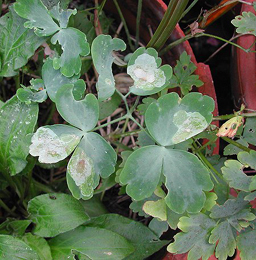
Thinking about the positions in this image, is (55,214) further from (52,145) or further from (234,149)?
(234,149)

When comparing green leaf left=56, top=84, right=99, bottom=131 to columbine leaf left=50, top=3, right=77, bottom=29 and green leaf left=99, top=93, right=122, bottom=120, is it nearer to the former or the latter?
columbine leaf left=50, top=3, right=77, bottom=29

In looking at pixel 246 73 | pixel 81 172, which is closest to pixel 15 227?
pixel 81 172

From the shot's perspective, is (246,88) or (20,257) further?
(246,88)

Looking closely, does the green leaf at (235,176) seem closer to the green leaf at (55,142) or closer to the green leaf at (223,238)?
the green leaf at (223,238)

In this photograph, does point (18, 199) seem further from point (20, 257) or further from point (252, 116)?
point (252, 116)

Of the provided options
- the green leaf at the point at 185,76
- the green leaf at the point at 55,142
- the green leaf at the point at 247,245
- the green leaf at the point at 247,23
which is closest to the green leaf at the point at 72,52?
the green leaf at the point at 55,142

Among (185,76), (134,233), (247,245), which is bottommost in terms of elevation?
(134,233)

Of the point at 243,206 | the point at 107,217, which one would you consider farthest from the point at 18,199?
the point at 243,206
